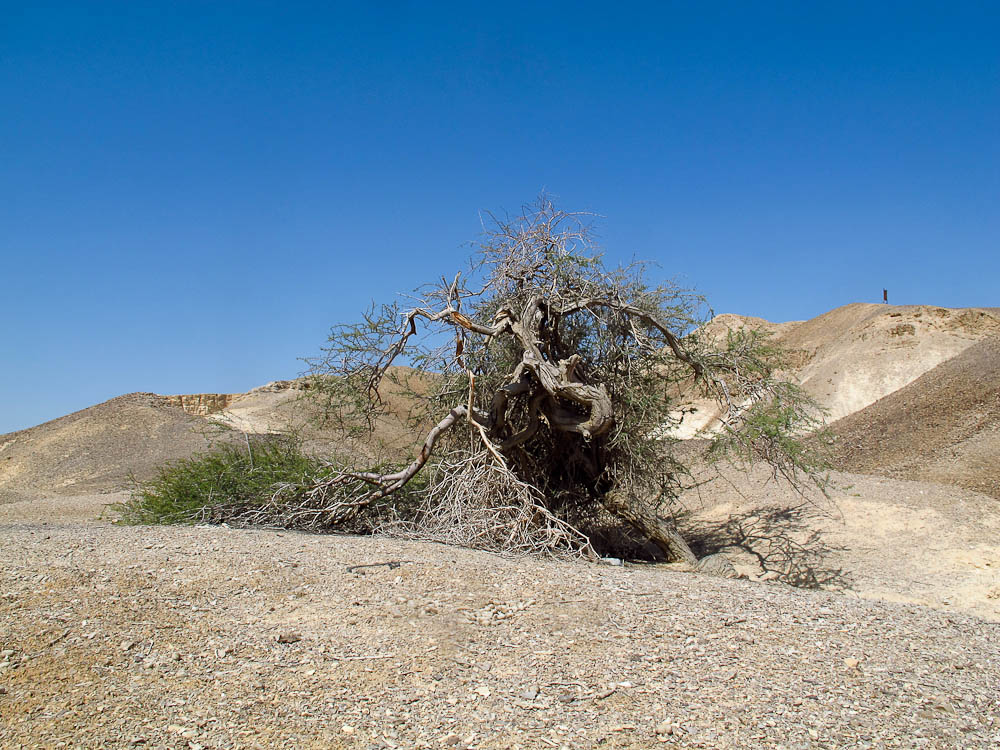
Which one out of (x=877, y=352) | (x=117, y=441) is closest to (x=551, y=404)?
(x=117, y=441)

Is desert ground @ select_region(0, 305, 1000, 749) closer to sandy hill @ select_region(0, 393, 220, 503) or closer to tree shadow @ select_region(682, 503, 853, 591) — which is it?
tree shadow @ select_region(682, 503, 853, 591)

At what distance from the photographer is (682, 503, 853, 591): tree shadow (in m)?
8.16

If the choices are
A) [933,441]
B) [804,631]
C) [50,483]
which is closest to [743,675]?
[804,631]

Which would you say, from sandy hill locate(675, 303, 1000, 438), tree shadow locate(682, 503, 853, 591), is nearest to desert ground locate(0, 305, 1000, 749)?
tree shadow locate(682, 503, 853, 591)

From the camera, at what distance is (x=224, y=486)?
8.10 metres

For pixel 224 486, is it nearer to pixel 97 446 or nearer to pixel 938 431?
pixel 938 431

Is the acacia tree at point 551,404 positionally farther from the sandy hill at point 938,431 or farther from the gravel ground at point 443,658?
the sandy hill at point 938,431

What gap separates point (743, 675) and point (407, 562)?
2334 millimetres

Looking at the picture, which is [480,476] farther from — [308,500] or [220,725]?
[220,725]

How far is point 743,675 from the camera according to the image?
353 centimetres

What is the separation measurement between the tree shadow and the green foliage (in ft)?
15.5

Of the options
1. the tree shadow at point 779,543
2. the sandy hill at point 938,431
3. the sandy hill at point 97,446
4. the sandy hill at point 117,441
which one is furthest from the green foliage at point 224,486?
the sandy hill at point 938,431

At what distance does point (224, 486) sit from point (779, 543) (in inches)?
251

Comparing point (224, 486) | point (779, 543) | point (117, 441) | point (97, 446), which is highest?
point (117, 441)
